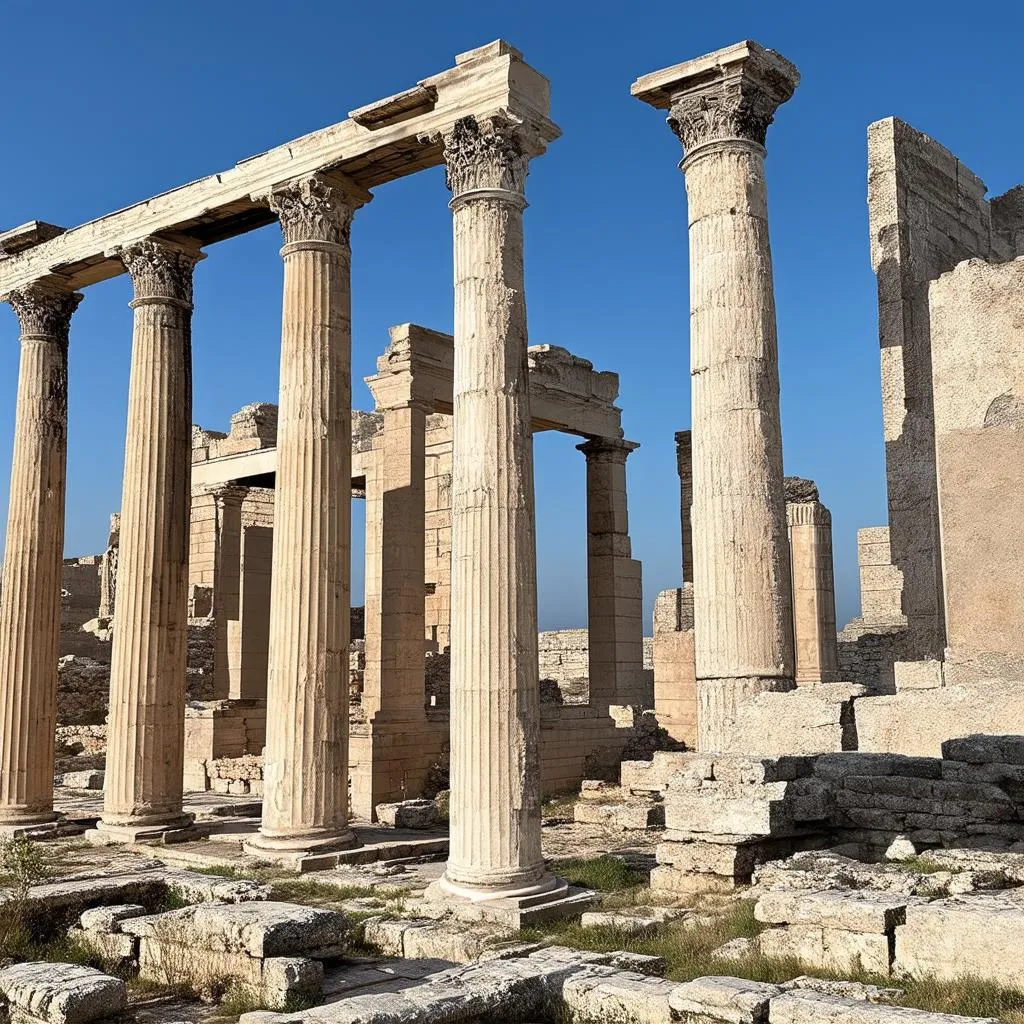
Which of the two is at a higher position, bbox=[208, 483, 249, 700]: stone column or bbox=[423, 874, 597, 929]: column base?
→ bbox=[208, 483, 249, 700]: stone column

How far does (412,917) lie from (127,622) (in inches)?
259

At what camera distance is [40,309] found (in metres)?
16.5

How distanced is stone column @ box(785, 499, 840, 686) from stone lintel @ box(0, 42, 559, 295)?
1084cm

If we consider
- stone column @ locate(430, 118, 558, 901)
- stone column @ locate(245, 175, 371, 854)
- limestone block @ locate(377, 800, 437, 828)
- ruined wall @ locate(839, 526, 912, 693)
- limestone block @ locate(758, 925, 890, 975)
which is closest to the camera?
limestone block @ locate(758, 925, 890, 975)

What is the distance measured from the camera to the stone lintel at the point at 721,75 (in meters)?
12.2

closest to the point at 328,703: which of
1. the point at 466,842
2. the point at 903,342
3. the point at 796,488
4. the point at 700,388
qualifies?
the point at 466,842

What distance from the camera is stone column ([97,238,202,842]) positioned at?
560 inches

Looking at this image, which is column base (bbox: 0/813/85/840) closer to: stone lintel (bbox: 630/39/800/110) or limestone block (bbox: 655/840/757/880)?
limestone block (bbox: 655/840/757/880)

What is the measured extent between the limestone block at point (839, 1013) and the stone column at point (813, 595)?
14911 millimetres

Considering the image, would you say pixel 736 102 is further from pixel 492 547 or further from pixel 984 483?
pixel 492 547

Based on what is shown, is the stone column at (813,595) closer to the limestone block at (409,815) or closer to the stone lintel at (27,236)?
the limestone block at (409,815)

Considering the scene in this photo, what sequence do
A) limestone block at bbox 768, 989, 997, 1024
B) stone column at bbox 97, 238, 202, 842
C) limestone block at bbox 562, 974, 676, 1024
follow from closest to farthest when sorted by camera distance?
limestone block at bbox 768, 989, 997, 1024
limestone block at bbox 562, 974, 676, 1024
stone column at bbox 97, 238, 202, 842

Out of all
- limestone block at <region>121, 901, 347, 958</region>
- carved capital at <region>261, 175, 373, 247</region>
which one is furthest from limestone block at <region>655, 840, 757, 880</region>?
carved capital at <region>261, 175, 373, 247</region>

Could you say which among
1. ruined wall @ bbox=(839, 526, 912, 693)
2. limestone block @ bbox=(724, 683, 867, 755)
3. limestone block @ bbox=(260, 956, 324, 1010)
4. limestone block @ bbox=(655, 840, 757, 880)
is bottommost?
limestone block @ bbox=(260, 956, 324, 1010)
